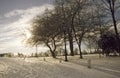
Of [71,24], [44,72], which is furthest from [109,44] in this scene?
[44,72]

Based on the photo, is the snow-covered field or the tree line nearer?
the snow-covered field

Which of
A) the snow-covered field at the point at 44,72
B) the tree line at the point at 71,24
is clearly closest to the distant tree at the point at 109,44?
the tree line at the point at 71,24

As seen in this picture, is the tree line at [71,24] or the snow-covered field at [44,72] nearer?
the snow-covered field at [44,72]

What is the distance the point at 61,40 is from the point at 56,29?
329 inches

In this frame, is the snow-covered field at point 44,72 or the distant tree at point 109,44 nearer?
the snow-covered field at point 44,72

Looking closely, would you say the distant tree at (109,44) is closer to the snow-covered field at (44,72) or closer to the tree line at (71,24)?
the tree line at (71,24)

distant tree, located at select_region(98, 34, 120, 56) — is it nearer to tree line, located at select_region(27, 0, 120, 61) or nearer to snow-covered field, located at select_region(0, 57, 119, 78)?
tree line, located at select_region(27, 0, 120, 61)

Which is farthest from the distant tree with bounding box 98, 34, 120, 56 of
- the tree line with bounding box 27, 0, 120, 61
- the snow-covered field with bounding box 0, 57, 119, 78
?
the snow-covered field with bounding box 0, 57, 119, 78

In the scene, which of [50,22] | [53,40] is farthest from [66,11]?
[53,40]

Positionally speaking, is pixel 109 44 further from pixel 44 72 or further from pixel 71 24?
pixel 44 72

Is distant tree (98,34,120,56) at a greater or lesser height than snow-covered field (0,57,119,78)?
greater

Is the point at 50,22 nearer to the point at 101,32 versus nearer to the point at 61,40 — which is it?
the point at 61,40

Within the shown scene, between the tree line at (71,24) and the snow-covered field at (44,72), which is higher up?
the tree line at (71,24)

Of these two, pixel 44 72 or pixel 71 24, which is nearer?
pixel 44 72
